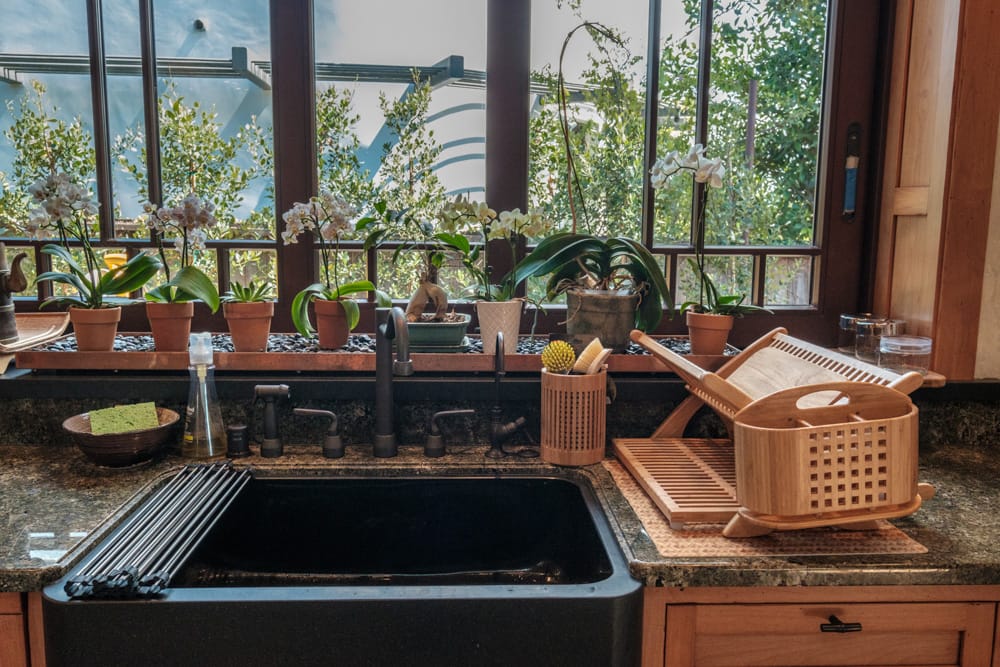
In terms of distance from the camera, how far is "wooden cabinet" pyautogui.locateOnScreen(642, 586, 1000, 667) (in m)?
1.03

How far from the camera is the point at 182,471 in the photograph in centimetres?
135

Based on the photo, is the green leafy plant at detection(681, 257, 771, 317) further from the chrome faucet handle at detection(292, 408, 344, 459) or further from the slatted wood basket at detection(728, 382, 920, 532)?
the chrome faucet handle at detection(292, 408, 344, 459)

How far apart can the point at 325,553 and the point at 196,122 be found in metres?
1.06

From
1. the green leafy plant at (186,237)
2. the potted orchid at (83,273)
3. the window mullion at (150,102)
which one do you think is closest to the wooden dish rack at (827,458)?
the green leafy plant at (186,237)

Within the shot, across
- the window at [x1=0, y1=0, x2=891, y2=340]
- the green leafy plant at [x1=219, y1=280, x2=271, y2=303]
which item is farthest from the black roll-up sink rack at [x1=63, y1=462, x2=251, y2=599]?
the window at [x1=0, y1=0, x2=891, y2=340]

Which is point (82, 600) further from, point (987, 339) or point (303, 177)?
point (987, 339)

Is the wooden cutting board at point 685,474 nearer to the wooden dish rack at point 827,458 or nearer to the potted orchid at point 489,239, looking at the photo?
the wooden dish rack at point 827,458

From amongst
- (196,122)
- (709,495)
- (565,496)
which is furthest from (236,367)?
(709,495)

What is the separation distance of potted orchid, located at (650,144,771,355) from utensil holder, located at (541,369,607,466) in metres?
0.30

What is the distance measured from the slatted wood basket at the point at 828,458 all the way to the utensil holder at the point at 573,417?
15.8 inches

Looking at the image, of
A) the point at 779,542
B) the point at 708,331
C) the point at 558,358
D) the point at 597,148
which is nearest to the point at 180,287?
the point at 558,358

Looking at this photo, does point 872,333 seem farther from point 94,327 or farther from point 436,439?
point 94,327

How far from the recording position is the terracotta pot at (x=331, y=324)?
61.4 inches

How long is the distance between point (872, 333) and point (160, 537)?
4.82ft
